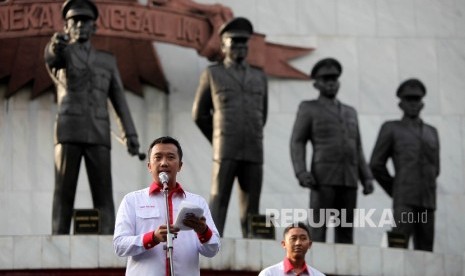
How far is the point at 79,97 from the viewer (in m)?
10.4

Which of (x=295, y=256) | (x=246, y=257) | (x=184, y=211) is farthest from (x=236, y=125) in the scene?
(x=184, y=211)

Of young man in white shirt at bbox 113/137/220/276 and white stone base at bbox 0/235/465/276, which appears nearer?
young man in white shirt at bbox 113/137/220/276

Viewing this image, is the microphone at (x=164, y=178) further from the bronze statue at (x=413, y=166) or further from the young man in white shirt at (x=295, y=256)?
the bronze statue at (x=413, y=166)

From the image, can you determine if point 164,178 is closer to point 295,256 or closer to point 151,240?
point 151,240

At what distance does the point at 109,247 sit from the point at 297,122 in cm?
184

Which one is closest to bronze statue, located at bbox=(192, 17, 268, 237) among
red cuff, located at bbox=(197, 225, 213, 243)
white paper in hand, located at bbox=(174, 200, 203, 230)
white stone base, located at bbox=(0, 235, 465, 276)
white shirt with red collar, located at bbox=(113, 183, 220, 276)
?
white stone base, located at bbox=(0, 235, 465, 276)

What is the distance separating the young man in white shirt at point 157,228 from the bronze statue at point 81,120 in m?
5.02

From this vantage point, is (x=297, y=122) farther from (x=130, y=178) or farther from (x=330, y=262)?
(x=130, y=178)

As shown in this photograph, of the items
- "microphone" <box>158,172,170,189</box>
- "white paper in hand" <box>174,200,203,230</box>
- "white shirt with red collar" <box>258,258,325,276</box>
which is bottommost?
"white shirt with red collar" <box>258,258,325,276</box>

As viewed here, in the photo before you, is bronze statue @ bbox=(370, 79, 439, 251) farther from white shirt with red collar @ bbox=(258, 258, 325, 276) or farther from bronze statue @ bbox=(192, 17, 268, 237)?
white shirt with red collar @ bbox=(258, 258, 325, 276)

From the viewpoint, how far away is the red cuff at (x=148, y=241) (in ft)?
17.1

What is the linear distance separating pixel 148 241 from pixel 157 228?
55 millimetres

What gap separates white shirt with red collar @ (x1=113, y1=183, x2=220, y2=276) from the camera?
17.3 ft

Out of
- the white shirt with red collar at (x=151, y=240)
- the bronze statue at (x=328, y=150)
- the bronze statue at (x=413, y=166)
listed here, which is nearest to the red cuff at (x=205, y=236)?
the white shirt with red collar at (x=151, y=240)
